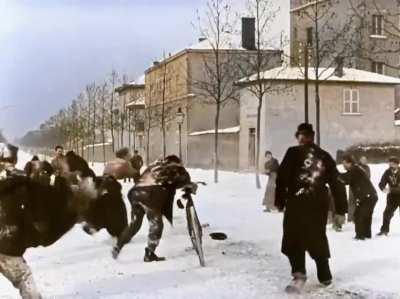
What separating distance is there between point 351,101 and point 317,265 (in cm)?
58

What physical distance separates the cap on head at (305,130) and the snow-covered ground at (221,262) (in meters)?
0.24

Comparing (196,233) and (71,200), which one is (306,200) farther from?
(71,200)

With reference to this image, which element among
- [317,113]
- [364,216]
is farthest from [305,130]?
[364,216]

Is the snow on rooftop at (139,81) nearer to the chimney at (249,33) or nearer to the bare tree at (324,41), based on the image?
the chimney at (249,33)

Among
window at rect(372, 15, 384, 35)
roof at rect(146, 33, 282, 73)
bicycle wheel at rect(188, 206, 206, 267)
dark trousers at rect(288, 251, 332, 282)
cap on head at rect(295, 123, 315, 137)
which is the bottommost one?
dark trousers at rect(288, 251, 332, 282)

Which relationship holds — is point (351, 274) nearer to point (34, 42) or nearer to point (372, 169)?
point (372, 169)

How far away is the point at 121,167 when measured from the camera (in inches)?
104

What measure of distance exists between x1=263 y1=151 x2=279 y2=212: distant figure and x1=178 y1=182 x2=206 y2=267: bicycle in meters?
0.23

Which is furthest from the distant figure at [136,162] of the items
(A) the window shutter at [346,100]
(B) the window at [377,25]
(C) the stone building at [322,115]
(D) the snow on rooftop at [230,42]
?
(B) the window at [377,25]

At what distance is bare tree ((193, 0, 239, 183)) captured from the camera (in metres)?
2.66

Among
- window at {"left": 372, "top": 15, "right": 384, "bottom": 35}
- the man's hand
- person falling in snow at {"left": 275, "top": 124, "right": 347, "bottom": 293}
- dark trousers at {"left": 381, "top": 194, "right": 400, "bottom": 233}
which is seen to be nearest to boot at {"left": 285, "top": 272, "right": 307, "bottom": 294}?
person falling in snow at {"left": 275, "top": 124, "right": 347, "bottom": 293}

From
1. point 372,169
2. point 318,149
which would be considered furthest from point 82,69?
point 372,169

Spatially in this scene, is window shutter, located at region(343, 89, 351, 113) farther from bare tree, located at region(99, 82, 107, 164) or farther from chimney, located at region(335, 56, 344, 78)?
bare tree, located at region(99, 82, 107, 164)

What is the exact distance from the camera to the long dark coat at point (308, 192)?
2.59 m
